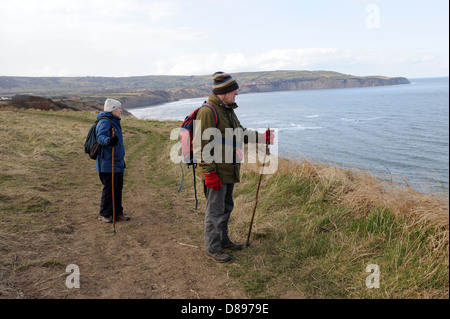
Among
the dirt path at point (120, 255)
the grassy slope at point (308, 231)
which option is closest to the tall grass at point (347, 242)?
the grassy slope at point (308, 231)

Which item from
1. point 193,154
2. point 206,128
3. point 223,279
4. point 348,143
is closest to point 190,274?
point 223,279

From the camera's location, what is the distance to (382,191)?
17.3 feet

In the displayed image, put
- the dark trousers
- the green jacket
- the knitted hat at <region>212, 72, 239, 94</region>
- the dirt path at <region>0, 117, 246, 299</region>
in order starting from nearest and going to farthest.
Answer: the dirt path at <region>0, 117, 246, 299</region> < the green jacket < the knitted hat at <region>212, 72, 239, 94</region> < the dark trousers

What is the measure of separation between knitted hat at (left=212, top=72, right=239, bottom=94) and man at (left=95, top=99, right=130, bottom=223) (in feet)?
7.24

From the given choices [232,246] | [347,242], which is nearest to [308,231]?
[347,242]

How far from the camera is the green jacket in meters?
4.03

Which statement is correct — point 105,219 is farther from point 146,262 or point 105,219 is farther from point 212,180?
point 212,180

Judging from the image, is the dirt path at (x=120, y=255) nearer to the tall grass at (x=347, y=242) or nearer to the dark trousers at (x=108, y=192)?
the dark trousers at (x=108, y=192)

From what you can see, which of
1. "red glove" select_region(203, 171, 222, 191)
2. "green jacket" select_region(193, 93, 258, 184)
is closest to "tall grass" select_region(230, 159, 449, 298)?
"red glove" select_region(203, 171, 222, 191)

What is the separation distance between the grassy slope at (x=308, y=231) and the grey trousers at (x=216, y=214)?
0.38 metres

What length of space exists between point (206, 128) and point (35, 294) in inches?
106

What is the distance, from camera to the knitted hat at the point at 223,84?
13.6ft

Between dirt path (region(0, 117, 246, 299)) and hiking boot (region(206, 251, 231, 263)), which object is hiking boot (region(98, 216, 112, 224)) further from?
hiking boot (region(206, 251, 231, 263))
